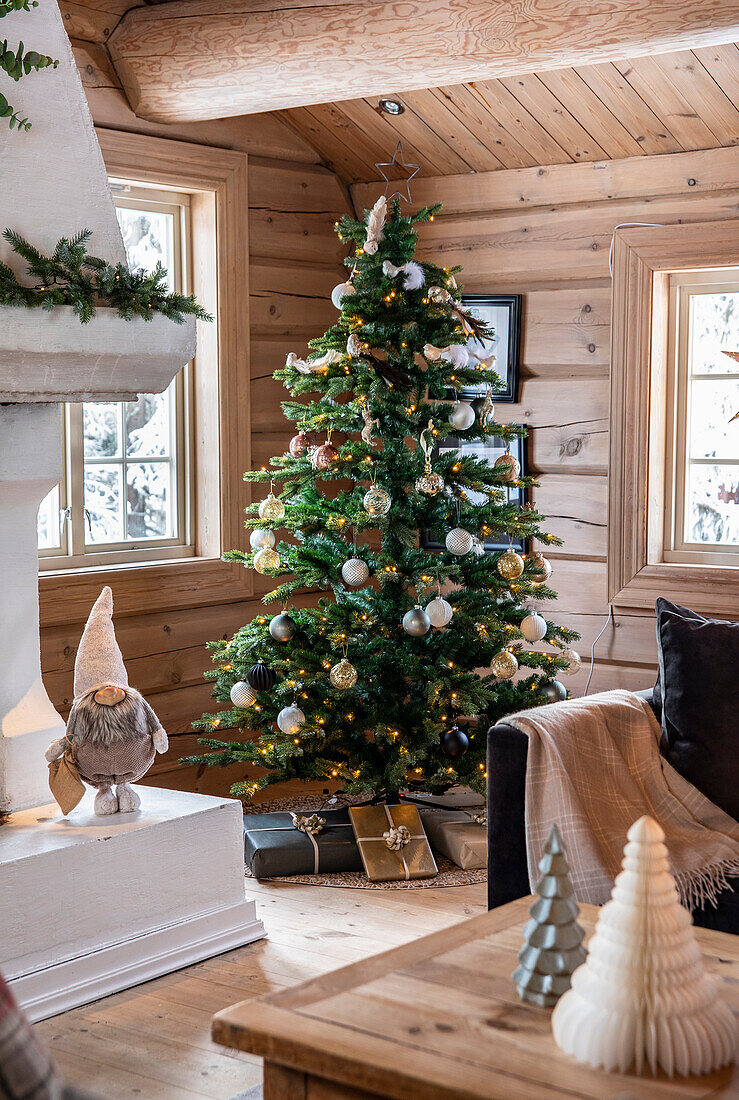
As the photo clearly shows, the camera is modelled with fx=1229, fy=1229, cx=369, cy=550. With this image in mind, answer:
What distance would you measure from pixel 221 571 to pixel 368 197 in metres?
1.66

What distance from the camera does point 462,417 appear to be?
12.5ft

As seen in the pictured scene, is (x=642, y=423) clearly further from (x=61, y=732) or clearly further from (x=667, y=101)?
(x=61, y=732)

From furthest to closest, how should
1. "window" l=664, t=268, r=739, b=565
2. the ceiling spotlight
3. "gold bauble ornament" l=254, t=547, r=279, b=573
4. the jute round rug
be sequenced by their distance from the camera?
the ceiling spotlight → "window" l=664, t=268, r=739, b=565 → "gold bauble ornament" l=254, t=547, r=279, b=573 → the jute round rug

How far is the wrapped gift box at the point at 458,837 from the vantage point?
381cm

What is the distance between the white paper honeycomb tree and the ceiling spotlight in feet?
11.4

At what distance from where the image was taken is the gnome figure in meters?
2.98

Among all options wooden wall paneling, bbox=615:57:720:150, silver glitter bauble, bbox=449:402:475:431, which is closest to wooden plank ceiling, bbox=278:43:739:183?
wooden wall paneling, bbox=615:57:720:150

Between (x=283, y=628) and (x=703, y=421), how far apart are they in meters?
1.68

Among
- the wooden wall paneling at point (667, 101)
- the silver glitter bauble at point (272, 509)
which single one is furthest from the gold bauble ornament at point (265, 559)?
the wooden wall paneling at point (667, 101)

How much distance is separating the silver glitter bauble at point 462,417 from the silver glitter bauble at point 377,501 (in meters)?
0.31

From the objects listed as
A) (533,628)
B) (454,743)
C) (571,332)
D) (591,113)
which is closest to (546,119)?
(591,113)

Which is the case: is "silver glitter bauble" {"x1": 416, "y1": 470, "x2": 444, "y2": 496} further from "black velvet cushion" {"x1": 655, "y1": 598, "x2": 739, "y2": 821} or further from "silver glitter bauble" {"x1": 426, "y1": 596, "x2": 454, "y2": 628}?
"black velvet cushion" {"x1": 655, "y1": 598, "x2": 739, "y2": 821}

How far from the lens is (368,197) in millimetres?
4969

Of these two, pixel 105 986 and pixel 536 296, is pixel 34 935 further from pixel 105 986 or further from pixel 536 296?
pixel 536 296
